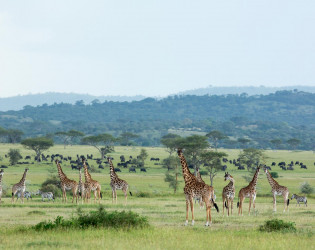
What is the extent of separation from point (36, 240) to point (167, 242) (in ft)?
11.9

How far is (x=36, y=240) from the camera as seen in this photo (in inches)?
611

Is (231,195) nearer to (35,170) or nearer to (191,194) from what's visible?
(191,194)

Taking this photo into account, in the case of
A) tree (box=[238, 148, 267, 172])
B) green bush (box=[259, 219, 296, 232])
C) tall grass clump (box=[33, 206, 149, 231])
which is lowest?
tree (box=[238, 148, 267, 172])

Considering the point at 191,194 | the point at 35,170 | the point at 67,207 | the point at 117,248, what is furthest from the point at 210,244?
the point at 35,170

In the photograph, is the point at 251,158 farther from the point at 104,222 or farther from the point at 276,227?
the point at 104,222

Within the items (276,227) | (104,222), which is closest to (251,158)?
(276,227)

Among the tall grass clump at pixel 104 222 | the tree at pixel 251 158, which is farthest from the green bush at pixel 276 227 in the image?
the tree at pixel 251 158

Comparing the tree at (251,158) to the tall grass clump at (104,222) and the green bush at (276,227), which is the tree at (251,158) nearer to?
the green bush at (276,227)

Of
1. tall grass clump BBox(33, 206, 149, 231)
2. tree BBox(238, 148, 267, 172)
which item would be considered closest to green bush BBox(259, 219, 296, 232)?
tall grass clump BBox(33, 206, 149, 231)

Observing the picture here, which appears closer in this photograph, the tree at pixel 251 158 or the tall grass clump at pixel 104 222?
the tall grass clump at pixel 104 222

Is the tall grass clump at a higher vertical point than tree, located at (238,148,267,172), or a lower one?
higher

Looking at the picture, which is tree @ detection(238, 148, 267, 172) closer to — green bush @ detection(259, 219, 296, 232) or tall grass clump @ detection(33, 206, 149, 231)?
green bush @ detection(259, 219, 296, 232)

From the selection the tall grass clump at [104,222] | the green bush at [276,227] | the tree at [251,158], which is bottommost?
the tree at [251,158]

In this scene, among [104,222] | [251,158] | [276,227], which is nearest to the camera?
[276,227]
